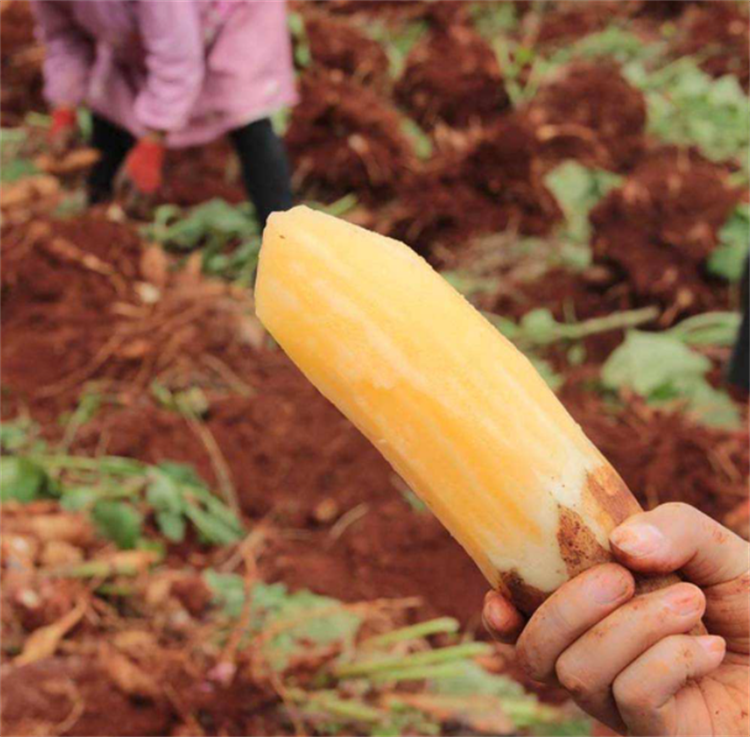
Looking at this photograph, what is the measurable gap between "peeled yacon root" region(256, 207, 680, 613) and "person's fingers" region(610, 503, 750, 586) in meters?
0.02

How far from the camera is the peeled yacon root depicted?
3.04ft

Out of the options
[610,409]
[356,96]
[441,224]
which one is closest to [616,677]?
[610,409]

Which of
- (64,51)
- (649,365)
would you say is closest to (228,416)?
(649,365)

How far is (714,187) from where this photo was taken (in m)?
3.39

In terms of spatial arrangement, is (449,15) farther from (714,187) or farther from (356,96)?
(714,187)

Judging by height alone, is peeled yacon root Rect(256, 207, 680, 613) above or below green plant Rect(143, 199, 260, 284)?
above

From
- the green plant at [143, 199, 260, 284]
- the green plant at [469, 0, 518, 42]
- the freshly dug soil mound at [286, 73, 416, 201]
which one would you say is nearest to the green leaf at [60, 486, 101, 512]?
the green plant at [143, 199, 260, 284]

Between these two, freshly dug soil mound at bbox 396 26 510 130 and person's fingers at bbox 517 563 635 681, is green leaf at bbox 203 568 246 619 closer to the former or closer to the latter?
person's fingers at bbox 517 563 635 681

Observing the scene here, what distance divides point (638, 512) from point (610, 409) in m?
1.75

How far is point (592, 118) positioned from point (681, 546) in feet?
10.1

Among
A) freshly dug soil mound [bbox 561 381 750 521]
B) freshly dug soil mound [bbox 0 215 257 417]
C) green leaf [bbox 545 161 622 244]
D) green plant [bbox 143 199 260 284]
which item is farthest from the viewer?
green leaf [bbox 545 161 622 244]

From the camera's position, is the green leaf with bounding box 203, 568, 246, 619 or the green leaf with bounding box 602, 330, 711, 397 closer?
the green leaf with bounding box 203, 568, 246, 619

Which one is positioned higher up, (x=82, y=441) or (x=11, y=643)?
(x=11, y=643)

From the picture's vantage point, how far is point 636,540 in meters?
0.99
